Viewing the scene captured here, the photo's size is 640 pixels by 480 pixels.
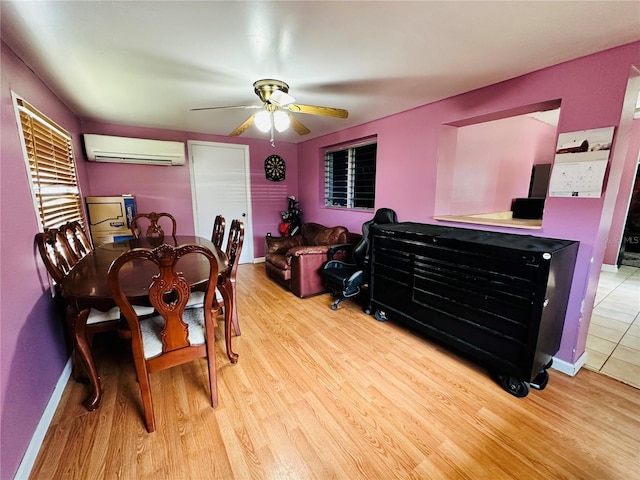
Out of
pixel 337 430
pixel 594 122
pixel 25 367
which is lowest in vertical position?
pixel 337 430

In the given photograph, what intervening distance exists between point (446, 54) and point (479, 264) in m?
1.46

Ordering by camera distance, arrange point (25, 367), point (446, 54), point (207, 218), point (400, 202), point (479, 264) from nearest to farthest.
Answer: point (25, 367) → point (446, 54) → point (479, 264) → point (400, 202) → point (207, 218)

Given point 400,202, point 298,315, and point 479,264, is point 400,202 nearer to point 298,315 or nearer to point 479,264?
point 479,264

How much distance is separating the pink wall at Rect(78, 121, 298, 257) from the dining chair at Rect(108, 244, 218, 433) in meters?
2.91

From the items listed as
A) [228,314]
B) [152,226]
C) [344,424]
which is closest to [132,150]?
[152,226]

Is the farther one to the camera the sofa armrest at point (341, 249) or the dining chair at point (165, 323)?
the sofa armrest at point (341, 249)

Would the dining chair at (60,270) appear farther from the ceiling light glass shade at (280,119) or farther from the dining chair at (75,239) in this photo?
the ceiling light glass shade at (280,119)

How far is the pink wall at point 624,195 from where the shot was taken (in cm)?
374

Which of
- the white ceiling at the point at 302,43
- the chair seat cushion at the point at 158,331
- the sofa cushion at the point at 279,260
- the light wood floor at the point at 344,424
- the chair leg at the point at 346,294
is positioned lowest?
the light wood floor at the point at 344,424

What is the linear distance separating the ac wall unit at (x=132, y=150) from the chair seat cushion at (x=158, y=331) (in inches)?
112

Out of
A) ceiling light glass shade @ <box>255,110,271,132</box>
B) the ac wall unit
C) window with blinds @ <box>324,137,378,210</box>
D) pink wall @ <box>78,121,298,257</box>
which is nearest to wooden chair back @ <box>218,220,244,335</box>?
ceiling light glass shade @ <box>255,110,271,132</box>

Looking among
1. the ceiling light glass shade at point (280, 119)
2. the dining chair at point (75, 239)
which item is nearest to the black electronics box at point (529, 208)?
the ceiling light glass shade at point (280, 119)

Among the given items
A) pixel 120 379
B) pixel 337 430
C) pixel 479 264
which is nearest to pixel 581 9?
pixel 479 264

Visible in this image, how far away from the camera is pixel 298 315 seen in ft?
9.40
